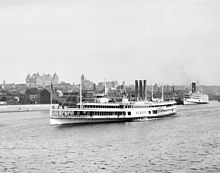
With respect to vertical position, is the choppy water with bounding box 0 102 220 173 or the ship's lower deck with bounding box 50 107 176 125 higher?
the ship's lower deck with bounding box 50 107 176 125

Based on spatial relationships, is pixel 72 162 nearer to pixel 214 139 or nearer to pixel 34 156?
pixel 34 156

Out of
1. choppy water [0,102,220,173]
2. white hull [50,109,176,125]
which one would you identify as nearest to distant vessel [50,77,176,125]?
white hull [50,109,176,125]

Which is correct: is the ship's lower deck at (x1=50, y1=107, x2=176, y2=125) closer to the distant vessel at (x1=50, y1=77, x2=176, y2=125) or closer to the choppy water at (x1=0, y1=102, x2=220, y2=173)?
the distant vessel at (x1=50, y1=77, x2=176, y2=125)

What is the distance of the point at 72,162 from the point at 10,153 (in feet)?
30.1

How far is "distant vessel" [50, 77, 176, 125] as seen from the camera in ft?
279

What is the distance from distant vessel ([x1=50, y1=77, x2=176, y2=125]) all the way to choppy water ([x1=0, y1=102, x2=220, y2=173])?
4.07m

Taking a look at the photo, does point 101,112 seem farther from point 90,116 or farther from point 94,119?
point 90,116

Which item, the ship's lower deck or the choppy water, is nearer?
the choppy water

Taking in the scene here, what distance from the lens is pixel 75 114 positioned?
8581 cm

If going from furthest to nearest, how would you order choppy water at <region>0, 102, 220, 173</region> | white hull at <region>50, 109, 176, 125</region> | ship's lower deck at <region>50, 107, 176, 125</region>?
1. ship's lower deck at <region>50, 107, 176, 125</region>
2. white hull at <region>50, 109, 176, 125</region>
3. choppy water at <region>0, 102, 220, 173</region>

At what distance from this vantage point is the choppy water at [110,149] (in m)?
46.0

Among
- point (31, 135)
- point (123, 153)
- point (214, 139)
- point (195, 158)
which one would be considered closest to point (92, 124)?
point (31, 135)

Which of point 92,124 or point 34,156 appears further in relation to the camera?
point 92,124

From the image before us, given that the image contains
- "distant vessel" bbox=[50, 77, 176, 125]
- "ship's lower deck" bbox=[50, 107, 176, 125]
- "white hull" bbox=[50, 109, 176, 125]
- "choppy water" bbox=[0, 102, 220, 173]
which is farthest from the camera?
"distant vessel" bbox=[50, 77, 176, 125]
